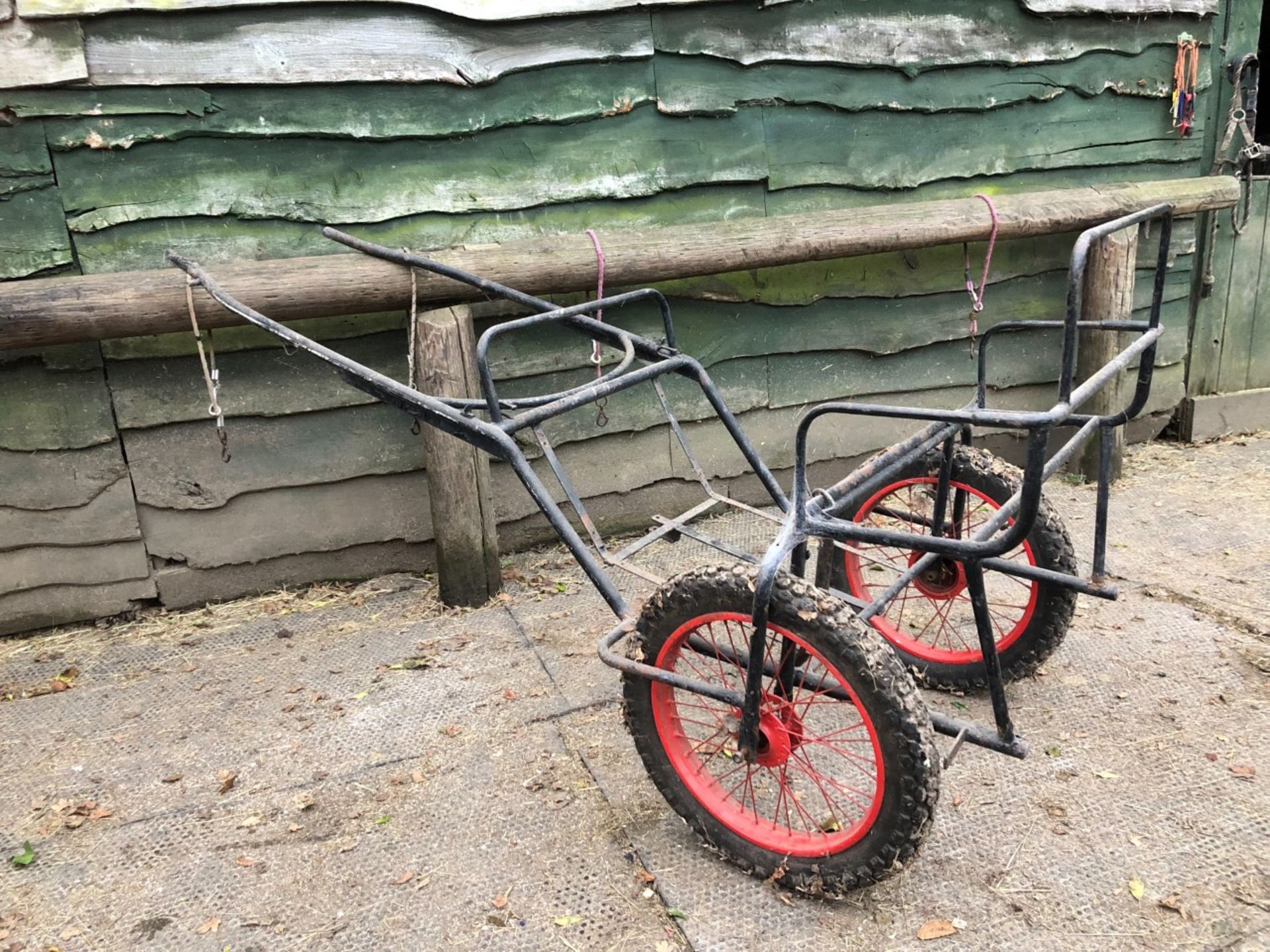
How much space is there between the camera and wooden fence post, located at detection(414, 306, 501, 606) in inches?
137

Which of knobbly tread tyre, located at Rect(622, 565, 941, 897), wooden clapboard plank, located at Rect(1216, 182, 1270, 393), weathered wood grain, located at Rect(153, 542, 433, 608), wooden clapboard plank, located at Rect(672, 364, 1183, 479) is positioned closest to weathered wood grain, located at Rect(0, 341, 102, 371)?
weathered wood grain, located at Rect(153, 542, 433, 608)

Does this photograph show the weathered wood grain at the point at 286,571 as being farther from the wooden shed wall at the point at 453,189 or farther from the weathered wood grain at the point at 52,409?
the weathered wood grain at the point at 52,409

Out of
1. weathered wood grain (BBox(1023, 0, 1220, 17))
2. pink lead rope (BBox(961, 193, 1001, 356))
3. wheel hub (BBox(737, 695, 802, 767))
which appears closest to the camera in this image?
wheel hub (BBox(737, 695, 802, 767))

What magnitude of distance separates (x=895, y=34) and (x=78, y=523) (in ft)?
13.3

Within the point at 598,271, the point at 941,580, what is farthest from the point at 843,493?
the point at 598,271

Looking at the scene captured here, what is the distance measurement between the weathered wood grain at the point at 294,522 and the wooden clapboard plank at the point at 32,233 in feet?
3.24

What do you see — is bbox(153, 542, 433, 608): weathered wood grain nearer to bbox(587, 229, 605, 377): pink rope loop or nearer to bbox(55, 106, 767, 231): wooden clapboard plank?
bbox(587, 229, 605, 377): pink rope loop

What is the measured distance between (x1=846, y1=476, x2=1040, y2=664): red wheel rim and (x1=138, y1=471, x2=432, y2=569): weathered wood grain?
191cm

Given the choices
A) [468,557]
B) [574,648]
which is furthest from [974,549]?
[468,557]

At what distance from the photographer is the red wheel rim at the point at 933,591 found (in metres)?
2.87

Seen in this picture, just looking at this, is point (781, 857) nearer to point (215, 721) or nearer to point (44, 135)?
point (215, 721)

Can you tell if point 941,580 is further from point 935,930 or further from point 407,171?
point 407,171

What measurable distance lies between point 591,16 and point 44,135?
2.07 m

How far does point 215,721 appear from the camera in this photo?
3.05 m
